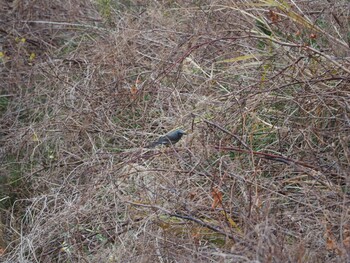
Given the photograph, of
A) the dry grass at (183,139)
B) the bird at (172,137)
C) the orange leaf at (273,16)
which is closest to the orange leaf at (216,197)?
the dry grass at (183,139)

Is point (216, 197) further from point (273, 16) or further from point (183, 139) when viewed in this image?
point (273, 16)

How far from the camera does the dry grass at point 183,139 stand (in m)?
3.41

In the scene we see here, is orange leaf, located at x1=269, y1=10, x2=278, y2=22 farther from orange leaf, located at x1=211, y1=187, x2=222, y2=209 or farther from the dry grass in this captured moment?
orange leaf, located at x1=211, y1=187, x2=222, y2=209

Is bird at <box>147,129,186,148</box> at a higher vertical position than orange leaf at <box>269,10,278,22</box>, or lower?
lower

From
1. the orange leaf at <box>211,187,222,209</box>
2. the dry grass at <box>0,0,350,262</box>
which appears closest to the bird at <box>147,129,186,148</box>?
the dry grass at <box>0,0,350,262</box>

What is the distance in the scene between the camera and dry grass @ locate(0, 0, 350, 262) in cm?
341

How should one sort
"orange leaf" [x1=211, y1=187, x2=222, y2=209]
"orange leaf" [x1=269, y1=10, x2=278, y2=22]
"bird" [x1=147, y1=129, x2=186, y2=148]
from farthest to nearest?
1. "orange leaf" [x1=269, y1=10, x2=278, y2=22]
2. "bird" [x1=147, y1=129, x2=186, y2=148]
3. "orange leaf" [x1=211, y1=187, x2=222, y2=209]

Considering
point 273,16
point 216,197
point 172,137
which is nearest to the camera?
point 216,197

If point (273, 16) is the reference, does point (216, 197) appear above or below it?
below

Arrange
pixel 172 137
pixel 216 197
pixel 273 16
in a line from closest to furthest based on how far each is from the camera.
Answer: pixel 216 197 < pixel 172 137 < pixel 273 16

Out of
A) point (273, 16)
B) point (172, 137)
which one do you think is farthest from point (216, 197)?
point (273, 16)

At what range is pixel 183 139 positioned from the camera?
4242 millimetres

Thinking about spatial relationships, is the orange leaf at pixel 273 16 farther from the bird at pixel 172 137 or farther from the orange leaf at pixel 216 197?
the orange leaf at pixel 216 197

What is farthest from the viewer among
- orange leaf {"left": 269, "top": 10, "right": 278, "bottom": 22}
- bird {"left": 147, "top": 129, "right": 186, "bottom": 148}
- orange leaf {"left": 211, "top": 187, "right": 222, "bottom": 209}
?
orange leaf {"left": 269, "top": 10, "right": 278, "bottom": 22}
